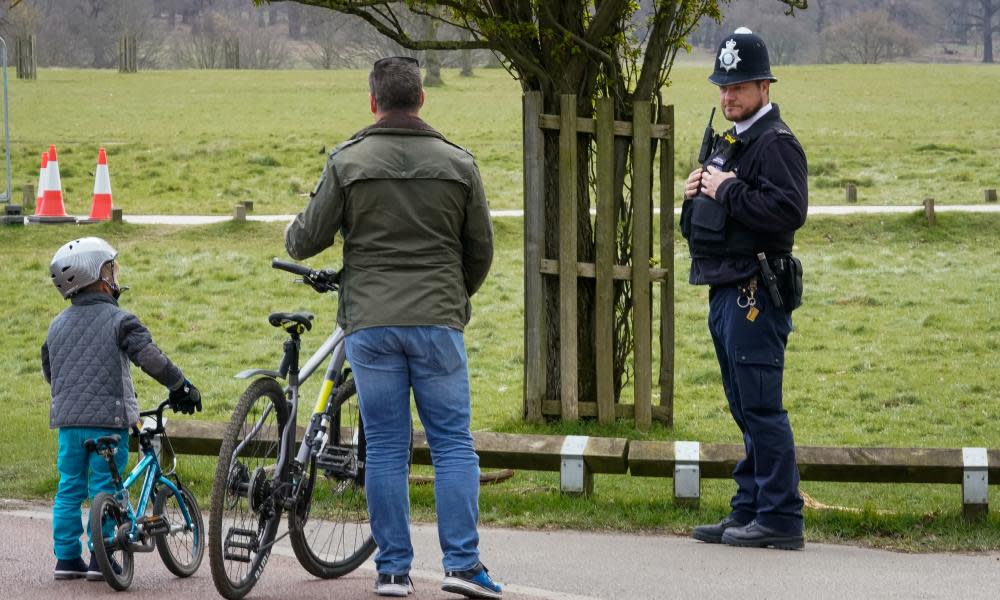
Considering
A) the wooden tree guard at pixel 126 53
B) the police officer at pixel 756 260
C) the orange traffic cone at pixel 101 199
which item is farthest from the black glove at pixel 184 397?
the wooden tree guard at pixel 126 53

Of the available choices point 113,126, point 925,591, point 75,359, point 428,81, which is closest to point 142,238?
point 75,359

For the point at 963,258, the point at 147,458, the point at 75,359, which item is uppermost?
the point at 75,359

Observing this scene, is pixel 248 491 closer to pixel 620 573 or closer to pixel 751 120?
pixel 620 573

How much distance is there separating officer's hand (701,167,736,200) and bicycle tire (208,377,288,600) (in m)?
2.08

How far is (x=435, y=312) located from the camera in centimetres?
538

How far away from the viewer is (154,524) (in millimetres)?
5961

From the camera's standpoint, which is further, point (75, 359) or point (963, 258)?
Answer: point (963, 258)

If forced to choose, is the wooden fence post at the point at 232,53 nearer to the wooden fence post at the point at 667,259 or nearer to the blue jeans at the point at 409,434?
the wooden fence post at the point at 667,259

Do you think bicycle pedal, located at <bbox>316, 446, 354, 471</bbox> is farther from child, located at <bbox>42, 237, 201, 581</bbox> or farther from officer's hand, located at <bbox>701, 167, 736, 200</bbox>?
officer's hand, located at <bbox>701, 167, 736, 200</bbox>

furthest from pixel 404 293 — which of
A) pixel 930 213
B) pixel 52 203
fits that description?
pixel 930 213

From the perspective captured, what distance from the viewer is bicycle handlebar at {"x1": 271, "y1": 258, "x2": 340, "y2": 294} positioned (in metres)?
5.60

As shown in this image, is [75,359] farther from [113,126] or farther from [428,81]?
[428,81]

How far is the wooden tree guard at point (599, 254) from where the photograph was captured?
29.0 feet

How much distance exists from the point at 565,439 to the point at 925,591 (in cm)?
217
